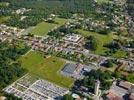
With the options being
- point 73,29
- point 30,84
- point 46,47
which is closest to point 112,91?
point 30,84

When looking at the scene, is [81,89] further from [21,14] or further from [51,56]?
[21,14]

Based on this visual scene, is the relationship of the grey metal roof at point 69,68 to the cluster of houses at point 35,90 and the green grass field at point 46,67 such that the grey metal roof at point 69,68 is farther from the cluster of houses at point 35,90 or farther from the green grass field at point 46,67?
the cluster of houses at point 35,90

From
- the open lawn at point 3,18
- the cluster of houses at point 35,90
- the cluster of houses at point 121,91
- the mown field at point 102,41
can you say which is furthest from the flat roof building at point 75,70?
the open lawn at point 3,18

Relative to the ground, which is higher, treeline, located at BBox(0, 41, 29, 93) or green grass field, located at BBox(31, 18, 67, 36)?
green grass field, located at BBox(31, 18, 67, 36)

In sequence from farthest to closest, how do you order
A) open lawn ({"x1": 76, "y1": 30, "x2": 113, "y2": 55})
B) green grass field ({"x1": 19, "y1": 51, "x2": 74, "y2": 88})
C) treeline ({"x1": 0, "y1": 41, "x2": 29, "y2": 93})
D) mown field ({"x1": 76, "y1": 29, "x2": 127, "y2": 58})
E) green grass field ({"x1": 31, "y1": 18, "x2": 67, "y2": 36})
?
green grass field ({"x1": 31, "y1": 18, "x2": 67, "y2": 36}) < open lawn ({"x1": 76, "y1": 30, "x2": 113, "y2": 55}) < mown field ({"x1": 76, "y1": 29, "x2": 127, "y2": 58}) < green grass field ({"x1": 19, "y1": 51, "x2": 74, "y2": 88}) < treeline ({"x1": 0, "y1": 41, "x2": 29, "y2": 93})

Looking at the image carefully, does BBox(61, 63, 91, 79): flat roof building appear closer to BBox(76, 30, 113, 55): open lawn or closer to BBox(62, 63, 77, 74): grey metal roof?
BBox(62, 63, 77, 74): grey metal roof

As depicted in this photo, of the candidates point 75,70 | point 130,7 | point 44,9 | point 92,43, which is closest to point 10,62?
point 75,70

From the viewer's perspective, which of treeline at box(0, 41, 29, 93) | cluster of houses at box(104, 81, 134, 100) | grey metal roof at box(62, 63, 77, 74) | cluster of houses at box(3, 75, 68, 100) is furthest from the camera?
grey metal roof at box(62, 63, 77, 74)

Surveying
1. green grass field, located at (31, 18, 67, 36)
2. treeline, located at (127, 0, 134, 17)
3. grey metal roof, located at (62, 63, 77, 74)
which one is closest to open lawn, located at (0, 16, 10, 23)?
green grass field, located at (31, 18, 67, 36)

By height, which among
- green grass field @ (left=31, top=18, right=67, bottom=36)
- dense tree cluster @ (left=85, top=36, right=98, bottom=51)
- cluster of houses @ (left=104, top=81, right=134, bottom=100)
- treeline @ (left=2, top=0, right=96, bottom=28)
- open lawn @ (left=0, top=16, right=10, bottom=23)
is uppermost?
treeline @ (left=2, top=0, right=96, bottom=28)

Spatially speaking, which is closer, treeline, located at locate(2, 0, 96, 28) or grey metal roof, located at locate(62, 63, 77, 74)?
grey metal roof, located at locate(62, 63, 77, 74)
